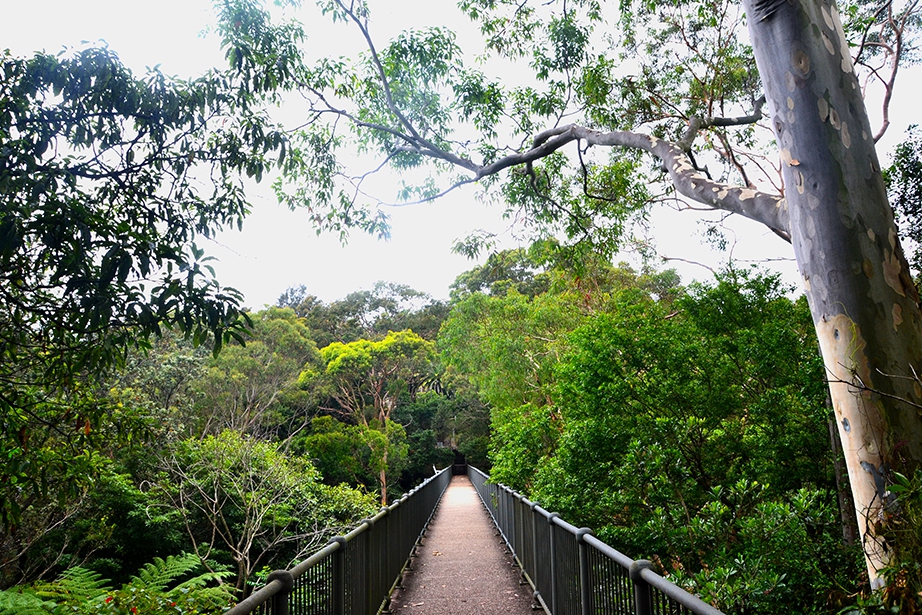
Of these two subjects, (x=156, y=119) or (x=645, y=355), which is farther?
(x=645, y=355)

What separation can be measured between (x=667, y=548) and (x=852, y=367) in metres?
3.81

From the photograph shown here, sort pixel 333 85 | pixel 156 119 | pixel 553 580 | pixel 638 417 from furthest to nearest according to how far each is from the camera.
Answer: pixel 333 85
pixel 638 417
pixel 553 580
pixel 156 119

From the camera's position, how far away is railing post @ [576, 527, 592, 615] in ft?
14.8

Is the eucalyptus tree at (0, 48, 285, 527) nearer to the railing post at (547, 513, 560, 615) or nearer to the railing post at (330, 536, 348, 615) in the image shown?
the railing post at (330, 536, 348, 615)

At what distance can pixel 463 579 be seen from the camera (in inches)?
356

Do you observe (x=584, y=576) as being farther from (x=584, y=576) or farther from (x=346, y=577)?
(x=346, y=577)

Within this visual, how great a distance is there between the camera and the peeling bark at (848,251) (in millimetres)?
3672

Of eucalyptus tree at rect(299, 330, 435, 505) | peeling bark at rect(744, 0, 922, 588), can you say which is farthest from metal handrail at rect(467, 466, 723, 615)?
eucalyptus tree at rect(299, 330, 435, 505)

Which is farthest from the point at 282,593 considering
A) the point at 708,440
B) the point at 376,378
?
the point at 376,378

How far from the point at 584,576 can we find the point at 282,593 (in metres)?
Answer: 2.36

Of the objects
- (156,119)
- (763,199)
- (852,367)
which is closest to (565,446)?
(763,199)

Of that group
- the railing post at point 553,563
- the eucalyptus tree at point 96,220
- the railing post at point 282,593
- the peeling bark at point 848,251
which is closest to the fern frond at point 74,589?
the eucalyptus tree at point 96,220

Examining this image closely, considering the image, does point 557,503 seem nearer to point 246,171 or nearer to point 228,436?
point 246,171

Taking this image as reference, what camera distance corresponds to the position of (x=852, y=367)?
3.82m
